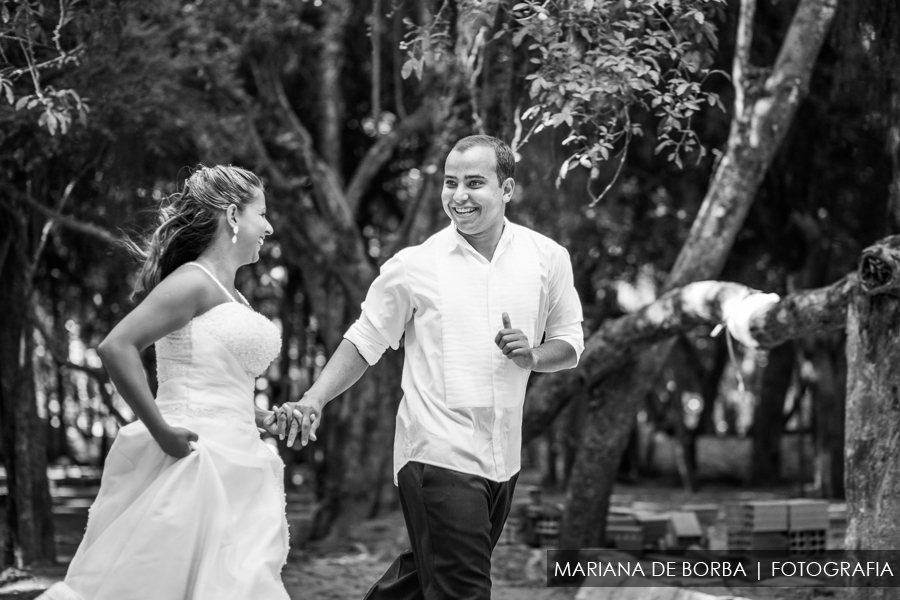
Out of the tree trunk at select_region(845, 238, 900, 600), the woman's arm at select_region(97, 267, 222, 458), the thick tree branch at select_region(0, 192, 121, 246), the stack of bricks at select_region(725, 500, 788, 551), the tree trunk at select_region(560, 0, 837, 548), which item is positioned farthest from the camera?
the thick tree branch at select_region(0, 192, 121, 246)

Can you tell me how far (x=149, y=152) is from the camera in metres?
10.6

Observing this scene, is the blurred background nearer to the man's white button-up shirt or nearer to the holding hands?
the man's white button-up shirt

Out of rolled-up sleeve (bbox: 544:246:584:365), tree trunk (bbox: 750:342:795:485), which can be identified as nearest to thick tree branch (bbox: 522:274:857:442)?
rolled-up sleeve (bbox: 544:246:584:365)

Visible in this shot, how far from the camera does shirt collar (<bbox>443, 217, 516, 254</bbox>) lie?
4199 mm

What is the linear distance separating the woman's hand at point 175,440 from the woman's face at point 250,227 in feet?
2.40

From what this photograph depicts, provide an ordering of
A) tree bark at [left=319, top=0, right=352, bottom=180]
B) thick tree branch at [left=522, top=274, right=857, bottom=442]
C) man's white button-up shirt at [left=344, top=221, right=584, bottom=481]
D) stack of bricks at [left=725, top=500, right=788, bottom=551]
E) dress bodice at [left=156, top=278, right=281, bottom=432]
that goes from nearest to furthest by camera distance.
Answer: dress bodice at [left=156, top=278, right=281, bottom=432], man's white button-up shirt at [left=344, top=221, right=584, bottom=481], thick tree branch at [left=522, top=274, right=857, bottom=442], stack of bricks at [left=725, top=500, right=788, bottom=551], tree bark at [left=319, top=0, right=352, bottom=180]

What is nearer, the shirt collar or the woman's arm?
the woman's arm

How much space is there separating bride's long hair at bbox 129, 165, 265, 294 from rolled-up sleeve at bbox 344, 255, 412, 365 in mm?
581

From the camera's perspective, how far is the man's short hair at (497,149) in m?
4.17

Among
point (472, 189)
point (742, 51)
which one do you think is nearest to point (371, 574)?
point (742, 51)

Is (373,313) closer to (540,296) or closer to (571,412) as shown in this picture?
(540,296)

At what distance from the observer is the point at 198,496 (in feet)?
11.8

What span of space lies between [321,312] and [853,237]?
7.30 metres

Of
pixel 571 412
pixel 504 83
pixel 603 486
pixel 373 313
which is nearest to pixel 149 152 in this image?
pixel 504 83
